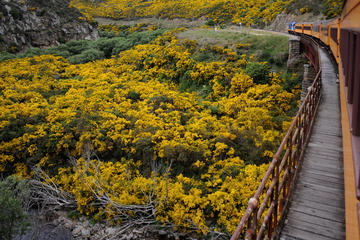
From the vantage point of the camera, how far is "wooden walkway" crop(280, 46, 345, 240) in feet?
12.0

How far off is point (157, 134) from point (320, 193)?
26.8 ft

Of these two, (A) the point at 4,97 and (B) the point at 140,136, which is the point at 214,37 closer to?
(B) the point at 140,136

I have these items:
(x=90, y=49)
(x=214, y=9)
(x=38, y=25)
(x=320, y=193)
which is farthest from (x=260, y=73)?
(x=214, y=9)

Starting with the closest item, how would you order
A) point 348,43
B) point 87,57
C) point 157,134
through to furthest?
point 348,43, point 157,134, point 87,57

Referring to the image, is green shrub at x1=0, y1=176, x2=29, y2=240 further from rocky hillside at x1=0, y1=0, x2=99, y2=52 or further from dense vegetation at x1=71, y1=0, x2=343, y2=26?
dense vegetation at x1=71, y1=0, x2=343, y2=26

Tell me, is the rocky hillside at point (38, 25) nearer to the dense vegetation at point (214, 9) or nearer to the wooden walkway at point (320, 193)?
the dense vegetation at point (214, 9)

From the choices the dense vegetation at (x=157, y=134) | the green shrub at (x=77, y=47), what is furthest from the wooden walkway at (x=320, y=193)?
the green shrub at (x=77, y=47)

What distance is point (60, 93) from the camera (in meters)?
18.3

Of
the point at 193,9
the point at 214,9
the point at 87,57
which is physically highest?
the point at 193,9

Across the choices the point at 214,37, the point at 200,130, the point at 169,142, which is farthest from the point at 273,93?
the point at 214,37

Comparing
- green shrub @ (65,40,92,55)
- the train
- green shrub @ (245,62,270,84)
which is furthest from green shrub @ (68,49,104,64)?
the train

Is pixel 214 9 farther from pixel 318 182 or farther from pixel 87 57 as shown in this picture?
pixel 318 182

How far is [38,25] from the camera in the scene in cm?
3133

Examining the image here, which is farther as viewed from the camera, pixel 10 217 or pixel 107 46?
pixel 107 46
